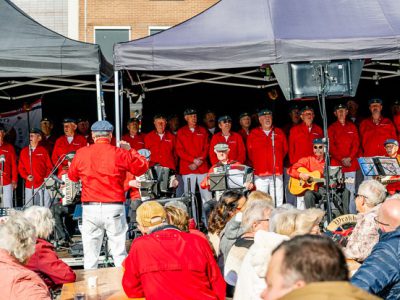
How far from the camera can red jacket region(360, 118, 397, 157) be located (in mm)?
11203

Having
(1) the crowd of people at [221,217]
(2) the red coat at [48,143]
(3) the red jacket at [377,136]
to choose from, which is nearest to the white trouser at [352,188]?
(1) the crowd of people at [221,217]

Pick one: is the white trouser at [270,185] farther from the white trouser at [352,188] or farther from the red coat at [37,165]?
the red coat at [37,165]

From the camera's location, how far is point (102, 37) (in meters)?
20.8

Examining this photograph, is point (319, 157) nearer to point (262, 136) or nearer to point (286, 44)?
point (262, 136)

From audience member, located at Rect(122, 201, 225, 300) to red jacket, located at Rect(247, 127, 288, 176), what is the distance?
6.47m

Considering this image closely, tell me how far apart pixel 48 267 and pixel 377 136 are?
707 centimetres

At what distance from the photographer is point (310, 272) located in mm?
2139

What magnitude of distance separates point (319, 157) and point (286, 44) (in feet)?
9.24

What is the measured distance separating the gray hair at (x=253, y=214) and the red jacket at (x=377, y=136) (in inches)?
247

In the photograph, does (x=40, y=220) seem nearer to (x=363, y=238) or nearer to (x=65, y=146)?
(x=363, y=238)

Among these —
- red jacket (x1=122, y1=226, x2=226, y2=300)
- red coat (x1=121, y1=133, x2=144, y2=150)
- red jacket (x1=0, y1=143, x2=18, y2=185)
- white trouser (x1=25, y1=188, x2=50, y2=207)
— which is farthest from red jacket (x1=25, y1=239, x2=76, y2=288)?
red jacket (x1=0, y1=143, x2=18, y2=185)

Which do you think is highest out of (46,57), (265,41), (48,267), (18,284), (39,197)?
(265,41)

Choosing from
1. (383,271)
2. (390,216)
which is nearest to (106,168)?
(390,216)

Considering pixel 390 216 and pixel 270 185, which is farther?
pixel 270 185
